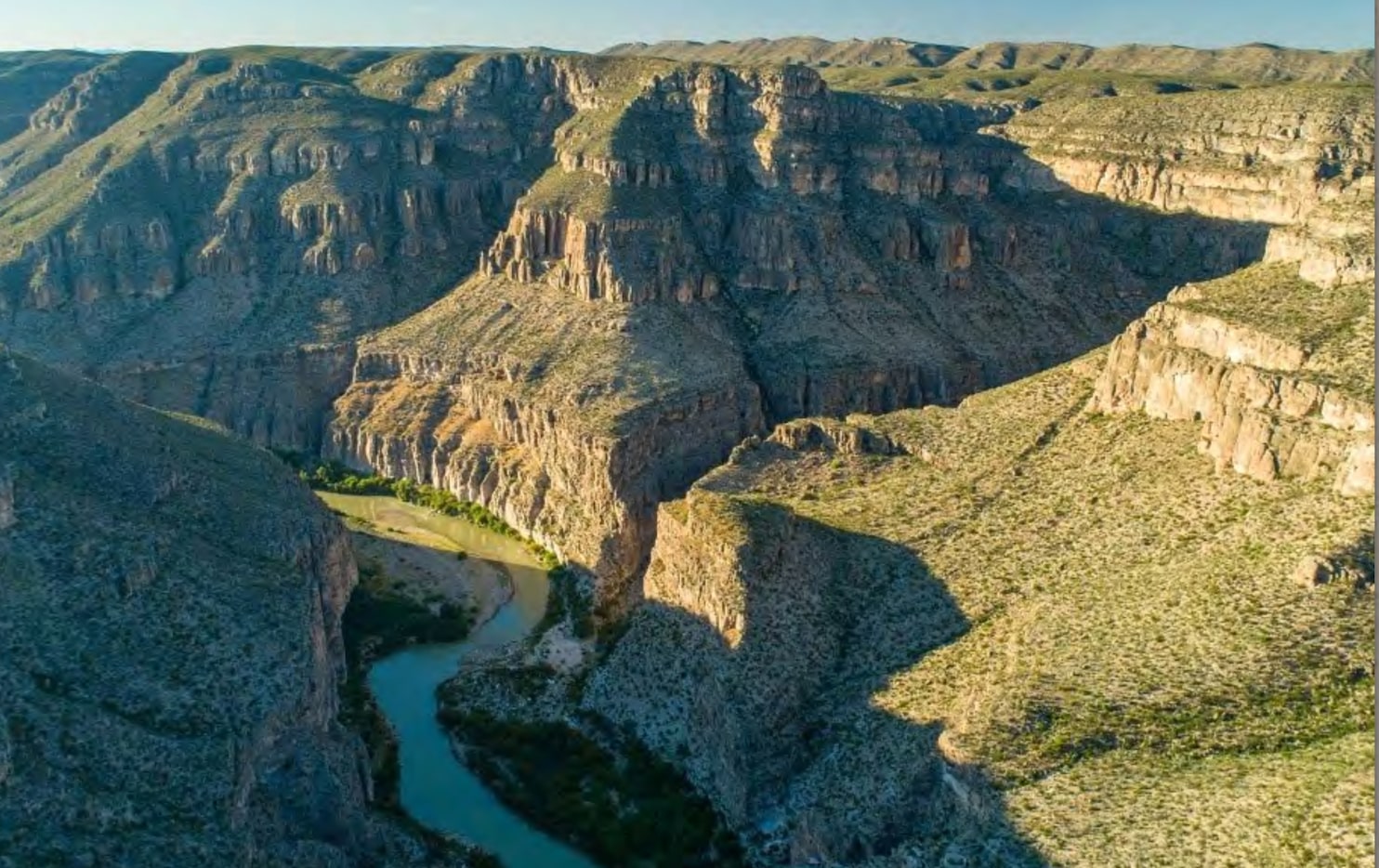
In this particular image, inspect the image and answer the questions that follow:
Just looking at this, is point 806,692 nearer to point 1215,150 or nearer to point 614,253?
point 614,253

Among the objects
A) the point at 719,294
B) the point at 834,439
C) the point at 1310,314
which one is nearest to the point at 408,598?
the point at 834,439

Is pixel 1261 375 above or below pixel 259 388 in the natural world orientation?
above

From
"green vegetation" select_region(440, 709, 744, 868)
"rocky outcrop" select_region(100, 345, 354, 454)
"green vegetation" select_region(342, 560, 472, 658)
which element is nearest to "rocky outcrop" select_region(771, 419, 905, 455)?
"green vegetation" select_region(440, 709, 744, 868)

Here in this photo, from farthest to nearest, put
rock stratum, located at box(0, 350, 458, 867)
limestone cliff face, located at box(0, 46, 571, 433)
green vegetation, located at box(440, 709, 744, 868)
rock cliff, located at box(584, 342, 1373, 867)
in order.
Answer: limestone cliff face, located at box(0, 46, 571, 433)
green vegetation, located at box(440, 709, 744, 868)
rock cliff, located at box(584, 342, 1373, 867)
rock stratum, located at box(0, 350, 458, 867)

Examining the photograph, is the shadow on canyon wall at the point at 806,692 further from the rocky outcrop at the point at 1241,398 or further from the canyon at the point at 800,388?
the rocky outcrop at the point at 1241,398

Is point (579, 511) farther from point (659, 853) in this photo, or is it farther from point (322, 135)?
point (322, 135)

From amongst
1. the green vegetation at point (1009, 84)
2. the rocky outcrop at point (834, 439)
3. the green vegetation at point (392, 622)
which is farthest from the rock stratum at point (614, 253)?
the green vegetation at point (1009, 84)

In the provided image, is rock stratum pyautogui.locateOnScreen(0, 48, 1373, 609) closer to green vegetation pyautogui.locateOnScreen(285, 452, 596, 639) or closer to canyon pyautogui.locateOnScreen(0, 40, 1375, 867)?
canyon pyautogui.locateOnScreen(0, 40, 1375, 867)
